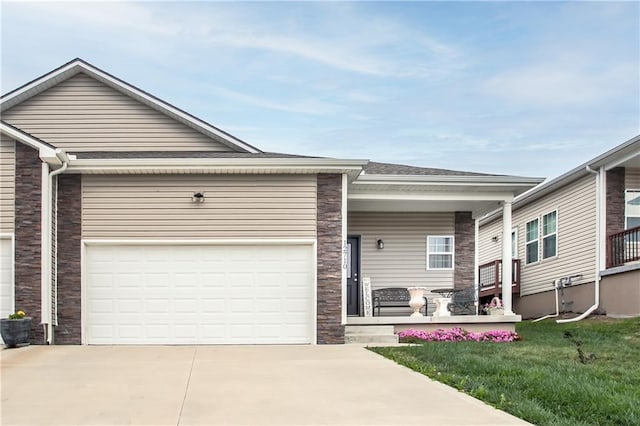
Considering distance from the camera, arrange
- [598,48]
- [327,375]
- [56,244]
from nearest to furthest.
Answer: [327,375] < [56,244] < [598,48]

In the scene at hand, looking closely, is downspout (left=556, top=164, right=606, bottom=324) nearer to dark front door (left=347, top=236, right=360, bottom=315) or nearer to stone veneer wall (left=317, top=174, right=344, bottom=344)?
dark front door (left=347, top=236, right=360, bottom=315)

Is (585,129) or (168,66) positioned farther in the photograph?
(585,129)

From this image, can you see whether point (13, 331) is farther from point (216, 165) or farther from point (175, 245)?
point (216, 165)

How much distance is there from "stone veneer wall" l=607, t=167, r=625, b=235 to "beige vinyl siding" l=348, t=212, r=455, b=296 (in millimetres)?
3773

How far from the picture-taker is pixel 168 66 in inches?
838

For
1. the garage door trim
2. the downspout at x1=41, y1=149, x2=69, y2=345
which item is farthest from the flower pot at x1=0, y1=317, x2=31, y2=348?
the garage door trim

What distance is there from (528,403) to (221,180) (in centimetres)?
795

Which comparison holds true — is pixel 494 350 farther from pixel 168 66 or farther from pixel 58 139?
pixel 168 66

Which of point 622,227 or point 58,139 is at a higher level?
point 58,139

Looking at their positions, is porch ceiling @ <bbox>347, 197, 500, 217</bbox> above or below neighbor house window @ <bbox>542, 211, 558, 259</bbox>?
above

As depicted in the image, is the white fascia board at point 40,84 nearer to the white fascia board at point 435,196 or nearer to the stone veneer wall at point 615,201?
the white fascia board at point 435,196

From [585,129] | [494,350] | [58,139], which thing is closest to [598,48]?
[585,129]

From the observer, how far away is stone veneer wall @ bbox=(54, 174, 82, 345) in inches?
533

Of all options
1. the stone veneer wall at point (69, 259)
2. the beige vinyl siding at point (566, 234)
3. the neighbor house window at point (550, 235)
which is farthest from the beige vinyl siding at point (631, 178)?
the stone veneer wall at point (69, 259)
